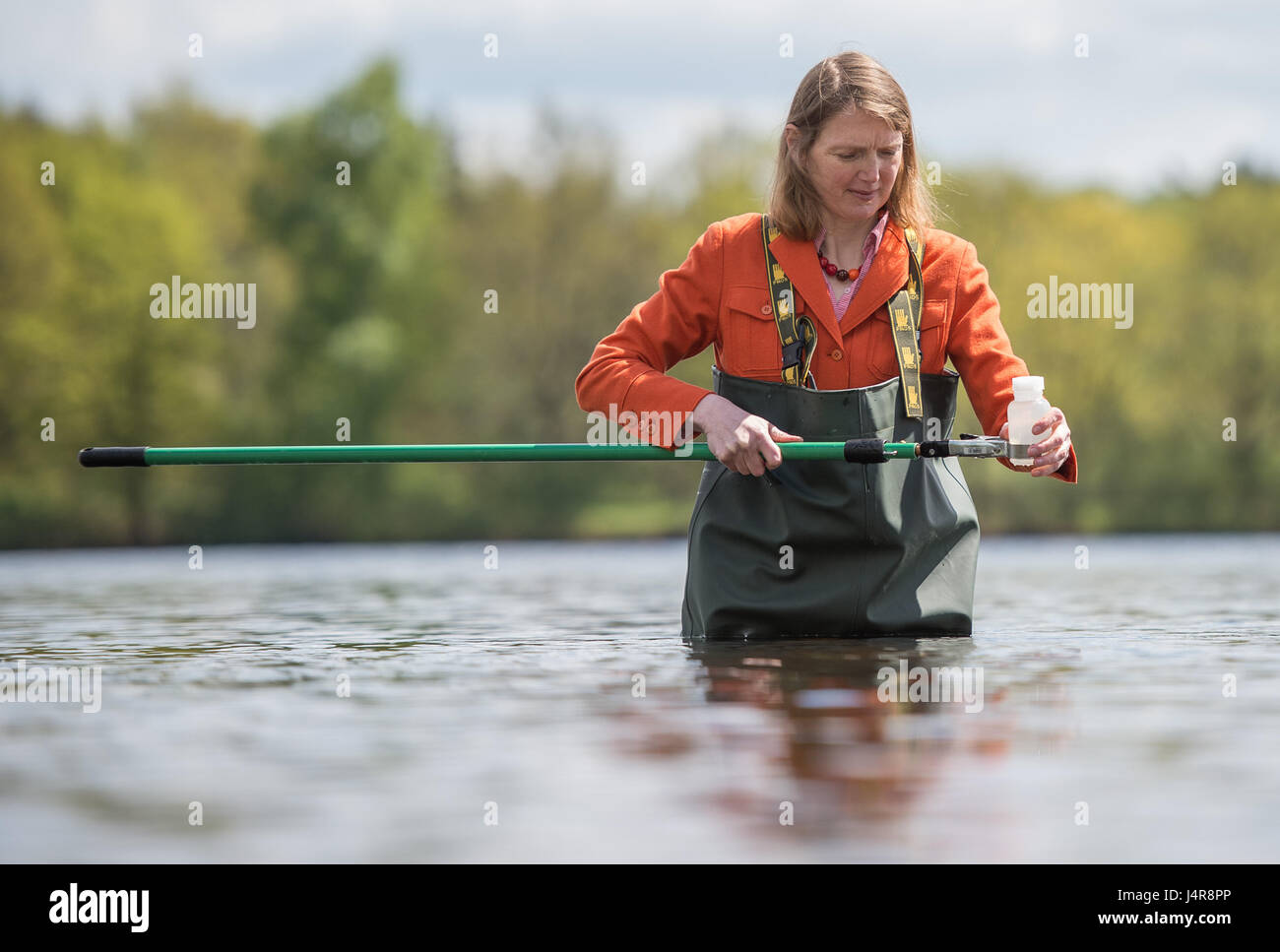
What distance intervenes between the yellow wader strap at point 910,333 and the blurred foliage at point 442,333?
104 ft

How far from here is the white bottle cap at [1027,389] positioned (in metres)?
4.87

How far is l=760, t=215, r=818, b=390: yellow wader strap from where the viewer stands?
Answer: 5191 millimetres

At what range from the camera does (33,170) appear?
125 feet

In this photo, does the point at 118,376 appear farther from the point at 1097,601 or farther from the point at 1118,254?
the point at 1097,601

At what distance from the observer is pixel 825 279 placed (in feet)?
17.2

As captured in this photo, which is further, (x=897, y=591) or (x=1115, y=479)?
(x=1115, y=479)

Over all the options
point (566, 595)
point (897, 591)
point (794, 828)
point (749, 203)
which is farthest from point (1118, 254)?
point (794, 828)

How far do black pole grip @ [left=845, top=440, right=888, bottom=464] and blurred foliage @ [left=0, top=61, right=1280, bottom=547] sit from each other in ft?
105

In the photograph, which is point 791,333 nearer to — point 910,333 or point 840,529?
point 910,333

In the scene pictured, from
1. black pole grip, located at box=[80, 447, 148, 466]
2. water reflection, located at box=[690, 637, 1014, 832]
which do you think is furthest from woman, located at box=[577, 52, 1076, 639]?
black pole grip, located at box=[80, 447, 148, 466]

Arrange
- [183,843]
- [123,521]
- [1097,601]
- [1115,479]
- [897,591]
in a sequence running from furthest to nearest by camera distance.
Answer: [1115,479]
[123,521]
[1097,601]
[897,591]
[183,843]

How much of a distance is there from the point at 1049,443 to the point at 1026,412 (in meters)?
0.10

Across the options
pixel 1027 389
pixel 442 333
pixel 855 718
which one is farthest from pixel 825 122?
pixel 442 333

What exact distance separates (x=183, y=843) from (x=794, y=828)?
0.93m
